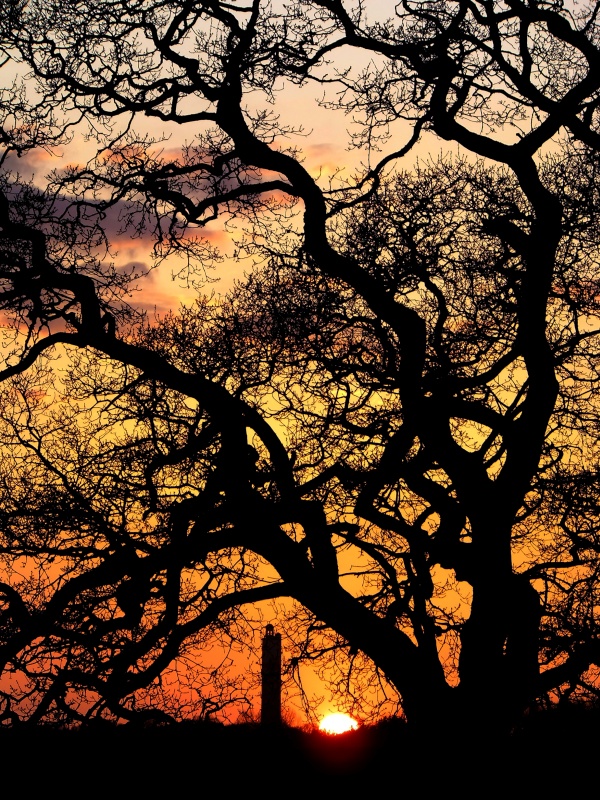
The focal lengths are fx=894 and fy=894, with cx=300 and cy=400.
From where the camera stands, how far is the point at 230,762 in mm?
12047

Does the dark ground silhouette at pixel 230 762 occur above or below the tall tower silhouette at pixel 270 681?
below

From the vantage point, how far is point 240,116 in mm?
11406

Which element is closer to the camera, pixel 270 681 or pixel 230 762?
pixel 230 762

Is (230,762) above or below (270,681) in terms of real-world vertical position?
below

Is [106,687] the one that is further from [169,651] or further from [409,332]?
[409,332]

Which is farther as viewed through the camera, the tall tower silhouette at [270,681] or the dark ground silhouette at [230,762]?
the tall tower silhouette at [270,681]

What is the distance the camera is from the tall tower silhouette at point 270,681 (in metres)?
13.5

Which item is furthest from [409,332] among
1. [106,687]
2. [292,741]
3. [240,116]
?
[292,741]

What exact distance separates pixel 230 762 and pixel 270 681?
1.74 m

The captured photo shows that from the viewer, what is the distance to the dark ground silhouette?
11109mm

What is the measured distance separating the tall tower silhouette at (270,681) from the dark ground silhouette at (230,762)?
115 cm

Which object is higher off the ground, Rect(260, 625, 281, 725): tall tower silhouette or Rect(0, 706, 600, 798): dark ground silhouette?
Rect(260, 625, 281, 725): tall tower silhouette

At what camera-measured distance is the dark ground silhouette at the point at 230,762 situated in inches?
437

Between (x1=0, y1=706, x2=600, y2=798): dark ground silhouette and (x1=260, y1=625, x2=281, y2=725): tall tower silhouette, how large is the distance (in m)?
1.15
